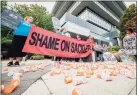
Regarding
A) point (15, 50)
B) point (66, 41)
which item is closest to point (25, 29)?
point (15, 50)

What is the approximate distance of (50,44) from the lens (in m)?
4.76

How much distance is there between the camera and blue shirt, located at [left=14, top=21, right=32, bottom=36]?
13.8 feet

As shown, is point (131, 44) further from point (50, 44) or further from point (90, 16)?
point (90, 16)

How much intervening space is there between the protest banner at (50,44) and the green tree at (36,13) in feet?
57.2

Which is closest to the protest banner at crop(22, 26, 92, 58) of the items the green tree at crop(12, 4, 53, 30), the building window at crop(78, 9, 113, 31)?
the green tree at crop(12, 4, 53, 30)

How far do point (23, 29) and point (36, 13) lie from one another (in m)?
19.9

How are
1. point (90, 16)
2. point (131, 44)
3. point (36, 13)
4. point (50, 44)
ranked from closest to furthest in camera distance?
1. point (50, 44)
2. point (131, 44)
3. point (36, 13)
4. point (90, 16)

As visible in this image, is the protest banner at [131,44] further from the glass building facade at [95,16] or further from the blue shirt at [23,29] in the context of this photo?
the glass building facade at [95,16]

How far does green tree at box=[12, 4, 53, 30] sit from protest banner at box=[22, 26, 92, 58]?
17.4 meters

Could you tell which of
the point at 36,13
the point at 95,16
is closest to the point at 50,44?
the point at 36,13

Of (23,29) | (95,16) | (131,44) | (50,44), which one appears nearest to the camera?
(23,29)

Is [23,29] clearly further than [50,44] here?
No

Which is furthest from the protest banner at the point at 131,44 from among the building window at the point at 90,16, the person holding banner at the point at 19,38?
the building window at the point at 90,16

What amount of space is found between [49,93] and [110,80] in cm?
118
